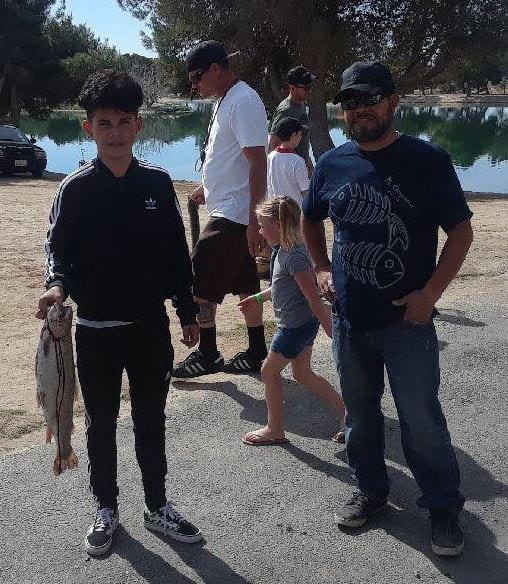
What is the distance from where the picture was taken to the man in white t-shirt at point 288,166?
6.76 meters

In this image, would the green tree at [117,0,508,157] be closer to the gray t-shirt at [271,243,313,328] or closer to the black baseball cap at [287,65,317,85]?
the black baseball cap at [287,65,317,85]

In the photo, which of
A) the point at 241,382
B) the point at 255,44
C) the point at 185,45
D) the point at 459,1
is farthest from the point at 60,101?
the point at 241,382

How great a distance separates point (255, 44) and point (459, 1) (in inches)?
254

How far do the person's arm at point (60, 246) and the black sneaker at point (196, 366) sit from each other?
2.36 metres

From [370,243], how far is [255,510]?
4.69 ft

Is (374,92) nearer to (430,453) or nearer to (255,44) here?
(430,453)

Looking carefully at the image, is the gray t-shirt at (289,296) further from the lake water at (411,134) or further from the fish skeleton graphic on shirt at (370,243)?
the lake water at (411,134)

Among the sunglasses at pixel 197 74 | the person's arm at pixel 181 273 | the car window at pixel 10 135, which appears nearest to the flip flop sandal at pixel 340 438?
the person's arm at pixel 181 273

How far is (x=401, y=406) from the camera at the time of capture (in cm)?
326

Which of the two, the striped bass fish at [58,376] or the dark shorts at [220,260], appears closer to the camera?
the striped bass fish at [58,376]

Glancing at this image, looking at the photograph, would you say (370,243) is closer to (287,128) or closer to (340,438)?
(340,438)

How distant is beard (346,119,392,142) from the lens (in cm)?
304

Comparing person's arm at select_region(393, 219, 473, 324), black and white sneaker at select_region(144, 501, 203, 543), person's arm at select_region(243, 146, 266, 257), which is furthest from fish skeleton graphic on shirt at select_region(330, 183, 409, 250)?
person's arm at select_region(243, 146, 266, 257)

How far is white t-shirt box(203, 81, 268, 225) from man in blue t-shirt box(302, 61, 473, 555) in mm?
1524
